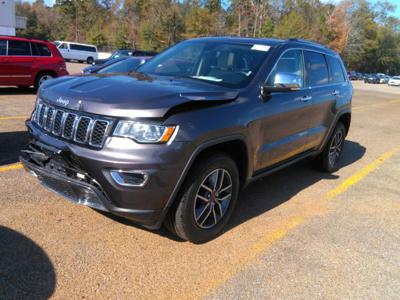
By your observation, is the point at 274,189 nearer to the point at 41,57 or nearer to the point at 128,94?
the point at 128,94

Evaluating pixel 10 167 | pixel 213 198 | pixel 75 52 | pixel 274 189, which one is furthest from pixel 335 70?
pixel 75 52

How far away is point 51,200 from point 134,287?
1757mm

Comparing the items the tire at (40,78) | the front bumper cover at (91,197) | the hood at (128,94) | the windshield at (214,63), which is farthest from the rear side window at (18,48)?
the front bumper cover at (91,197)

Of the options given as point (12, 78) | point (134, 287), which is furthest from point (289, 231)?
point (12, 78)

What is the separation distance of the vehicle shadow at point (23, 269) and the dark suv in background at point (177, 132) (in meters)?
0.53

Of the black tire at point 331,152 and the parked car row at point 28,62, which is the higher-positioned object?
the parked car row at point 28,62

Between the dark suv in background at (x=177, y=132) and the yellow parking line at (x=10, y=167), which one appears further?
the yellow parking line at (x=10, y=167)

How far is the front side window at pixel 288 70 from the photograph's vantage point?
4.16 meters

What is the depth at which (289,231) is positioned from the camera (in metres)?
4.25

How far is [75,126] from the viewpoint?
3.29 metres

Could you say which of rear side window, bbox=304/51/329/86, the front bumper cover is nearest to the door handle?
rear side window, bbox=304/51/329/86

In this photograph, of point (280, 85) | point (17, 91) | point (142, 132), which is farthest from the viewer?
point (17, 91)

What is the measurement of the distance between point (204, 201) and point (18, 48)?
10.9 meters

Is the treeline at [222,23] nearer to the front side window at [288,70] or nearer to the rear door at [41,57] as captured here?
the rear door at [41,57]
